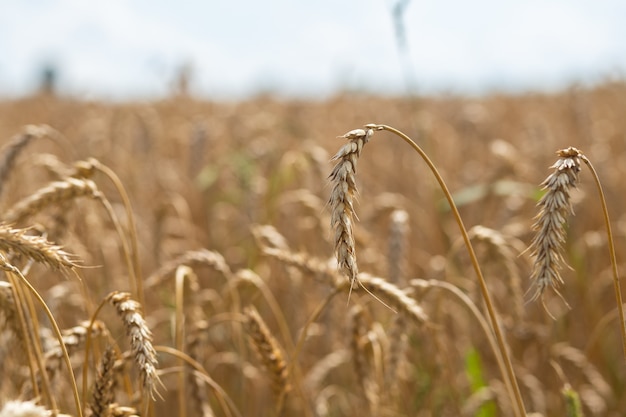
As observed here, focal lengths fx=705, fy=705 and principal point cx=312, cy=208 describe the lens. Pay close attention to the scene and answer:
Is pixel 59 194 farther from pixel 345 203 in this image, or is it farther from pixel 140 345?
pixel 345 203

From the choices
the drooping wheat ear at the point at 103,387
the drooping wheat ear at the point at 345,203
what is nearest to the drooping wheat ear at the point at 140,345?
the drooping wheat ear at the point at 103,387

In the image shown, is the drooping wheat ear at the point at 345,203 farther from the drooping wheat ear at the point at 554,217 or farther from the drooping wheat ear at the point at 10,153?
the drooping wheat ear at the point at 10,153

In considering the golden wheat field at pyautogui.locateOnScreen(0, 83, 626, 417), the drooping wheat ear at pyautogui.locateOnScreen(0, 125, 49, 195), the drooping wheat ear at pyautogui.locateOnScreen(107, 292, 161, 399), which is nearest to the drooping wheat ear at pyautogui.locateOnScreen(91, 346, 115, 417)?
the golden wheat field at pyautogui.locateOnScreen(0, 83, 626, 417)

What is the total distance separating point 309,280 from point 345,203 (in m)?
2.37

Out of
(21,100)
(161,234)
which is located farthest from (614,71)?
(21,100)

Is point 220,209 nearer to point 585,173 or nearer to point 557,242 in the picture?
point 585,173

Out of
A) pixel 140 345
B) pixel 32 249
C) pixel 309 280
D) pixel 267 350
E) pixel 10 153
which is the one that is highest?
pixel 10 153

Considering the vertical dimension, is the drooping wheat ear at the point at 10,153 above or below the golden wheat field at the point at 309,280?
above

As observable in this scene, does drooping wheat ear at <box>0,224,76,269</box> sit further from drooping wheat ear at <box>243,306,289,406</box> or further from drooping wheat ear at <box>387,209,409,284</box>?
drooping wheat ear at <box>387,209,409,284</box>

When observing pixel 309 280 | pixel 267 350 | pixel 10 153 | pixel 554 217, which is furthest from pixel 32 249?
pixel 309 280

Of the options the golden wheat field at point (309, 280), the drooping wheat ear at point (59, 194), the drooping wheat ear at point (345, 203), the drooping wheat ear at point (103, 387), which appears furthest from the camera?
the drooping wheat ear at point (59, 194)

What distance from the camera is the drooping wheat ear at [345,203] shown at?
0.94 m

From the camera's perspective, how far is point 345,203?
0.96 meters

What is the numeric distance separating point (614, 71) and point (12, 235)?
7528 millimetres
